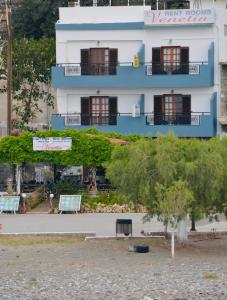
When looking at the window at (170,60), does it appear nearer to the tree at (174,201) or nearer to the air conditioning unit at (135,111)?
the air conditioning unit at (135,111)

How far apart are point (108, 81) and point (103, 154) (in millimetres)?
→ 10213

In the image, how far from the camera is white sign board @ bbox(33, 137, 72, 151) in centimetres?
4572

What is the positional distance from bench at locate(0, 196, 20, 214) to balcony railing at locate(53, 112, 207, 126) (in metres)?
11.7

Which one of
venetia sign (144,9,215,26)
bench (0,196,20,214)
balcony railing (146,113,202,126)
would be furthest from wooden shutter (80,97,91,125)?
bench (0,196,20,214)

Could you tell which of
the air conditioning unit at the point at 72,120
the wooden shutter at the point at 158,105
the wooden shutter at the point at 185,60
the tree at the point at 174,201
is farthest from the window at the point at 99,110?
the tree at the point at 174,201

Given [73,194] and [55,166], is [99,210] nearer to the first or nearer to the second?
[73,194]

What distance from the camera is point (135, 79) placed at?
2157 inches

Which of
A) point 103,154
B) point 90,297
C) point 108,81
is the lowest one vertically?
point 90,297

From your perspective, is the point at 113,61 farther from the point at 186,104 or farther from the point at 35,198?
the point at 35,198

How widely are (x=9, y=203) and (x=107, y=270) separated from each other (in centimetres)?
1355

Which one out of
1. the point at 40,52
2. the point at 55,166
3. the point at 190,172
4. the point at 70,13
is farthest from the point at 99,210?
the point at 40,52

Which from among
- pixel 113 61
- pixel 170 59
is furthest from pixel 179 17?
pixel 113 61

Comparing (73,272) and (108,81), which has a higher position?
(108,81)

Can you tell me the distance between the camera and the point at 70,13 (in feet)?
181
